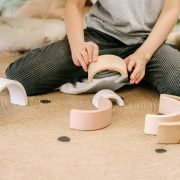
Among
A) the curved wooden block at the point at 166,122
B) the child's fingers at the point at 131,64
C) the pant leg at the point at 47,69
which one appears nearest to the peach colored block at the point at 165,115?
the curved wooden block at the point at 166,122

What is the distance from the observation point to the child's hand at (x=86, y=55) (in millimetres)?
947

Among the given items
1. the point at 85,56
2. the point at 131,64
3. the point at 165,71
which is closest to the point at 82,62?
the point at 85,56

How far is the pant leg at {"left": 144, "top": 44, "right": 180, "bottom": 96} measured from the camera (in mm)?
1001

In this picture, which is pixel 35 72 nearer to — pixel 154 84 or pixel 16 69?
pixel 16 69

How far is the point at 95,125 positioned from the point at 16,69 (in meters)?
0.33

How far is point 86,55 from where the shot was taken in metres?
0.95

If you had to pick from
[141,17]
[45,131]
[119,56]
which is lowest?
[45,131]

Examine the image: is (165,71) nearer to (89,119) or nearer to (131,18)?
(131,18)

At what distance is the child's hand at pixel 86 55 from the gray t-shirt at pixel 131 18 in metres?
0.16

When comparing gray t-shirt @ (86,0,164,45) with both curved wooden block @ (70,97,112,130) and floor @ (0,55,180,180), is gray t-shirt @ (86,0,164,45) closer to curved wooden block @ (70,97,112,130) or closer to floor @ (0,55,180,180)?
floor @ (0,55,180,180)

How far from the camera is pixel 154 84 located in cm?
106

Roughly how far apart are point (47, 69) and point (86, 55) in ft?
0.49

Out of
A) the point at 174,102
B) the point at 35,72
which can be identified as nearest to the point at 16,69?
the point at 35,72

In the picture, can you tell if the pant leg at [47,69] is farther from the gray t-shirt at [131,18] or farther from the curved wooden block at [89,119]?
the curved wooden block at [89,119]
